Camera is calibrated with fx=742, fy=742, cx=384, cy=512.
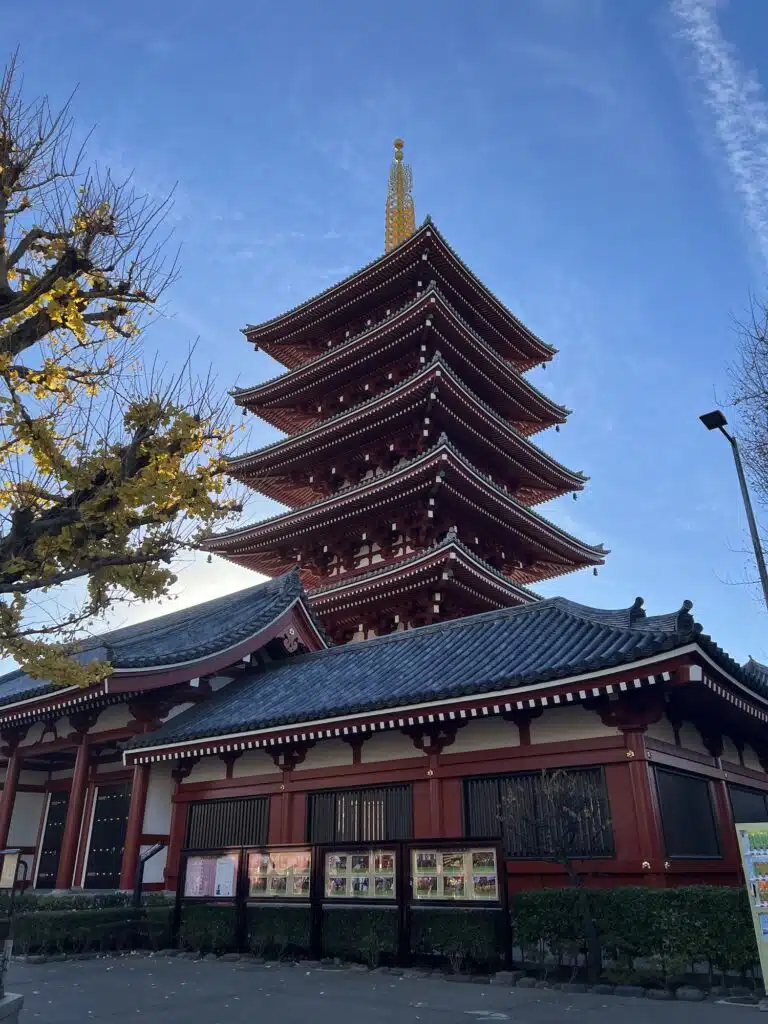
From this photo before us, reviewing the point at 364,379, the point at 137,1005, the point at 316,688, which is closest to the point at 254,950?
the point at 137,1005

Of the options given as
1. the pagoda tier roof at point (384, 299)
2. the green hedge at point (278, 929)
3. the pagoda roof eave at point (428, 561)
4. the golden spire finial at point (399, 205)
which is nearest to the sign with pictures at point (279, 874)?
the green hedge at point (278, 929)

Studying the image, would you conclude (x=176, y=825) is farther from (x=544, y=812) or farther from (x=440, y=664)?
(x=544, y=812)

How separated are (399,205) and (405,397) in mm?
16644

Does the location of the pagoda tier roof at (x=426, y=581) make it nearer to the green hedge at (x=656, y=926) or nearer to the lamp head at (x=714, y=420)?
the lamp head at (x=714, y=420)

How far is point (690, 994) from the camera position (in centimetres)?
835

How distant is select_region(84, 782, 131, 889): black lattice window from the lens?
1641 cm

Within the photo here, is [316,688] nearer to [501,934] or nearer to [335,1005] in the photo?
[501,934]

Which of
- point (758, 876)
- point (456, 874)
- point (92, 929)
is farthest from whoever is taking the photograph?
point (92, 929)

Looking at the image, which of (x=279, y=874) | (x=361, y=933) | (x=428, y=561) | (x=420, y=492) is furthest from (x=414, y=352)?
(x=361, y=933)

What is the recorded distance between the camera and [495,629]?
52.2 ft

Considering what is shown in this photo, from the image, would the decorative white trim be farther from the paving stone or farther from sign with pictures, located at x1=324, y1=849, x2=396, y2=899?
the paving stone

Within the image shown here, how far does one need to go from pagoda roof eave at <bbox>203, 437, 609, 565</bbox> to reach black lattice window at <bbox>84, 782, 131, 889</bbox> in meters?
7.04

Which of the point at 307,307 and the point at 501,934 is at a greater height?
the point at 307,307

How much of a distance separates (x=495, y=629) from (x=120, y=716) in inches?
349
